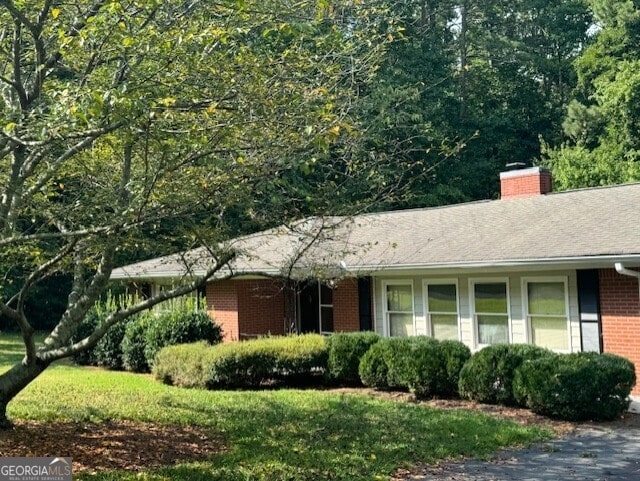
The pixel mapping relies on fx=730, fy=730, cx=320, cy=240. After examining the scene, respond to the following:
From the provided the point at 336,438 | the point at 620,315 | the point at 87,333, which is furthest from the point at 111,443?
the point at 87,333

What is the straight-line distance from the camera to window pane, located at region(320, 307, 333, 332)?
64.1 feet

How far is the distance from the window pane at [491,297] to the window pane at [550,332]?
2.49 feet

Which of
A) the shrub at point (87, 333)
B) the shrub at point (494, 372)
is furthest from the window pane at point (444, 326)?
the shrub at point (87, 333)

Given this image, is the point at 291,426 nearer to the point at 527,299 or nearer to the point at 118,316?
the point at 118,316

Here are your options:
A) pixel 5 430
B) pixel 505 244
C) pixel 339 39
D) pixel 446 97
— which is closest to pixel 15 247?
pixel 5 430

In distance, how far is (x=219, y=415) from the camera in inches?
446

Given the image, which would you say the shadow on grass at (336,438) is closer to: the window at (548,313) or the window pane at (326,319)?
the window at (548,313)

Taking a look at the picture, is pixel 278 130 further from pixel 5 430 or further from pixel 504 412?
pixel 504 412

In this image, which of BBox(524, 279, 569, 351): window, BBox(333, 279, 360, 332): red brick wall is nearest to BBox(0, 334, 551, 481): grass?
BBox(524, 279, 569, 351): window

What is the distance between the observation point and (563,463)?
8.48 meters

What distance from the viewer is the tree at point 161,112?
6887mm

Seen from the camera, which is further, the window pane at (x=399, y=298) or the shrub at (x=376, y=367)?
the window pane at (x=399, y=298)

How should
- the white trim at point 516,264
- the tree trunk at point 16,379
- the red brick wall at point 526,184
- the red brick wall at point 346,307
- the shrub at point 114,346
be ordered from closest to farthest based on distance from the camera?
the tree trunk at point 16,379 < the white trim at point 516,264 < the red brick wall at point 346,307 < the shrub at point 114,346 < the red brick wall at point 526,184

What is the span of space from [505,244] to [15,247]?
31.0 feet
